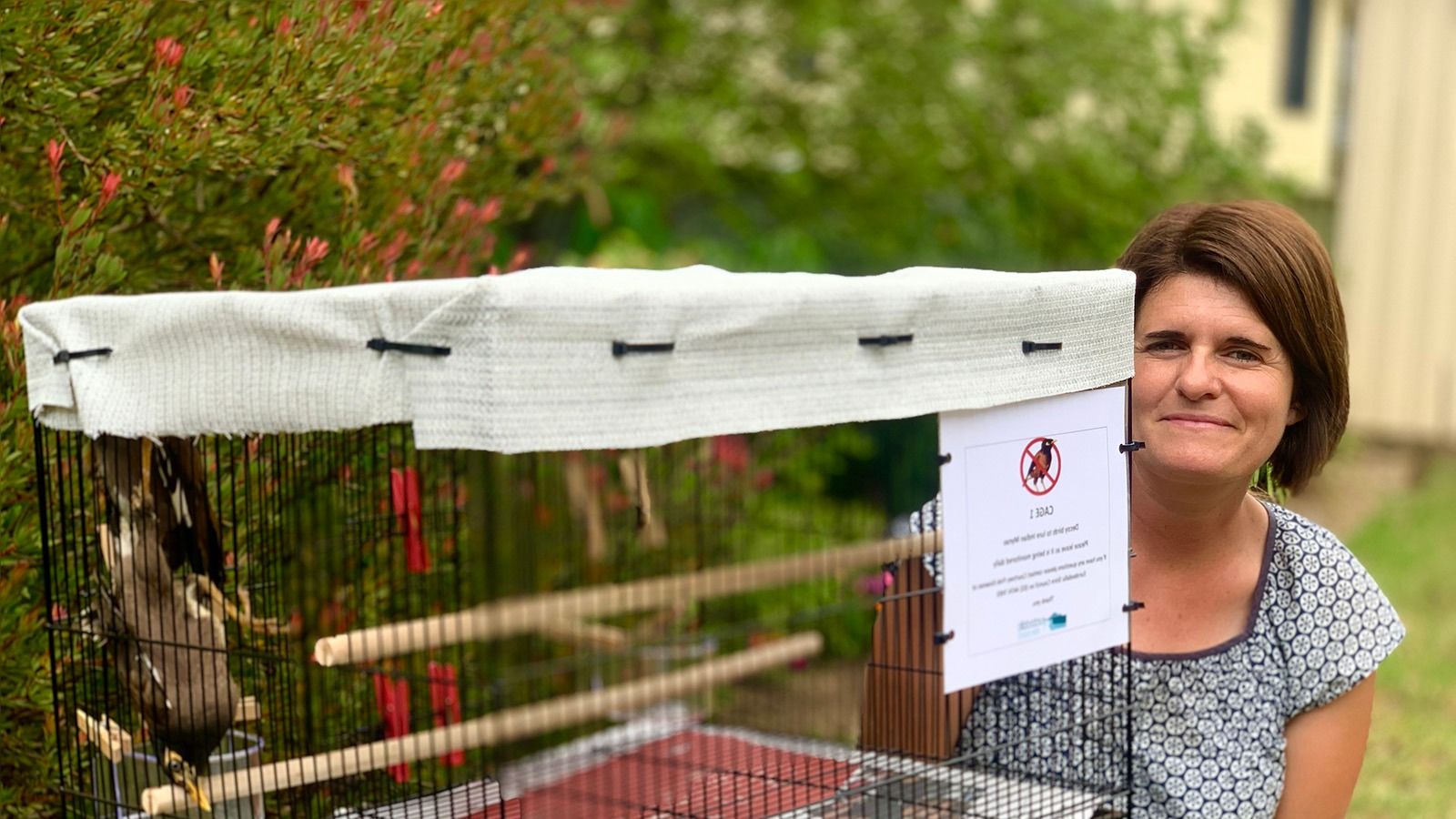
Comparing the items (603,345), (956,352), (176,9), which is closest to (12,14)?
(176,9)

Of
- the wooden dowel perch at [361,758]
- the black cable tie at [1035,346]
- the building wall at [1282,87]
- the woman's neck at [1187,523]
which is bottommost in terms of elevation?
the wooden dowel perch at [361,758]

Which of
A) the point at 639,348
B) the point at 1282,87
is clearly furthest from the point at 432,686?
the point at 1282,87

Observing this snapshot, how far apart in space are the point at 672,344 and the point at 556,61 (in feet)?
7.88

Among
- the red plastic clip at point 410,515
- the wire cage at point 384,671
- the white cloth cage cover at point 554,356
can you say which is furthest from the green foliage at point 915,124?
the white cloth cage cover at point 554,356

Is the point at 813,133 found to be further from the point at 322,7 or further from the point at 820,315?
the point at 820,315

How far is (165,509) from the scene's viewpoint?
2.34 metres

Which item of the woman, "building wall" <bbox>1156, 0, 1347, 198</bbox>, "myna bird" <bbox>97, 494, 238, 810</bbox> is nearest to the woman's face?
the woman

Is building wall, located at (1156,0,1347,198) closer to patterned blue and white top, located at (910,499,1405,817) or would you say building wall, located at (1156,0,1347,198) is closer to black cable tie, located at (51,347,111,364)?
patterned blue and white top, located at (910,499,1405,817)

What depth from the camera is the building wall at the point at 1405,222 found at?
45.5ft

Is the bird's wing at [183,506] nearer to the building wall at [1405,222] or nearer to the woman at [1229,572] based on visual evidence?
the woman at [1229,572]

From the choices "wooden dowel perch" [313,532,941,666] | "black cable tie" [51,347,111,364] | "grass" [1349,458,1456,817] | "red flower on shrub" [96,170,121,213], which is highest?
"red flower on shrub" [96,170,121,213]

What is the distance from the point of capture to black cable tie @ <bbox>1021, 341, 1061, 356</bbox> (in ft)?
7.31

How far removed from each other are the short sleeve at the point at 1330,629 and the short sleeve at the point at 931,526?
0.64m

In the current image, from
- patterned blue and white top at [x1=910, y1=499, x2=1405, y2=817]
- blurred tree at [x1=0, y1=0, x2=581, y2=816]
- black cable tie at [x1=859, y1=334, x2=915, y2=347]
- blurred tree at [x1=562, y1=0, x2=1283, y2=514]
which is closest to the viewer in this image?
black cable tie at [x1=859, y1=334, x2=915, y2=347]
